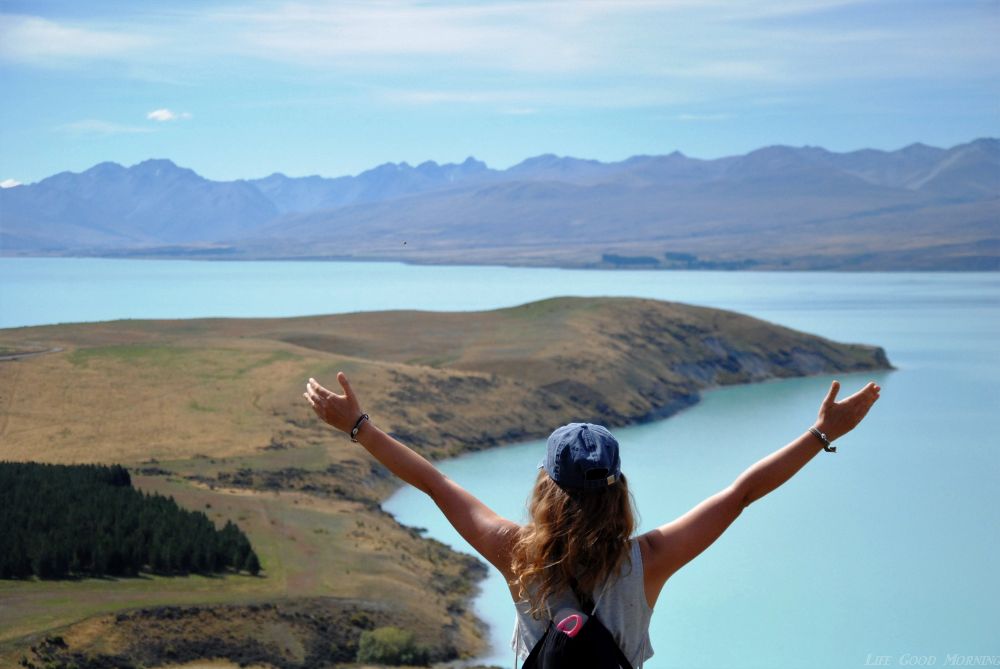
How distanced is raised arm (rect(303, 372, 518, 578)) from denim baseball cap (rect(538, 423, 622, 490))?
0.90 feet

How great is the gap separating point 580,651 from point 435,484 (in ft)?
2.45

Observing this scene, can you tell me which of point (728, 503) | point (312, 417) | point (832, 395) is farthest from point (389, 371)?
point (728, 503)

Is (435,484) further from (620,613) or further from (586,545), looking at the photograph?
(620,613)

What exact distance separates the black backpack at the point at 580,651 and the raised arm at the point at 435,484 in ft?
1.31

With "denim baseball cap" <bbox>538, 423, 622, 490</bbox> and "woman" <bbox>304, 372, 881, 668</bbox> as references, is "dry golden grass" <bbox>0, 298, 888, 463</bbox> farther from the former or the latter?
"denim baseball cap" <bbox>538, 423, 622, 490</bbox>

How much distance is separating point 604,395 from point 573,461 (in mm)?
60365

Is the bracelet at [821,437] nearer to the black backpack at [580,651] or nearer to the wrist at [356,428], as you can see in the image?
the black backpack at [580,651]

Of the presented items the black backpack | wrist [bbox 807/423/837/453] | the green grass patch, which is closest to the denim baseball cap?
the black backpack

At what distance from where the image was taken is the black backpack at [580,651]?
3.03 metres

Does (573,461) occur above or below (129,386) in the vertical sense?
above

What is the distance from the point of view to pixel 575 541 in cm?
315

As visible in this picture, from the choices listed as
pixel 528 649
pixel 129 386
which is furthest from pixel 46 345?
pixel 528 649

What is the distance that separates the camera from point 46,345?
55406mm

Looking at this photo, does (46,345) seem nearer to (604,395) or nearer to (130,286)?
(604,395)
